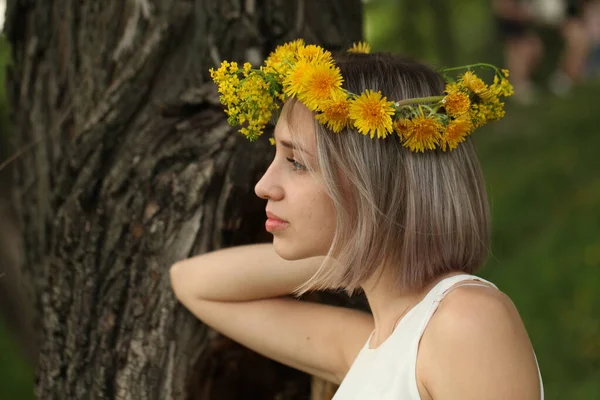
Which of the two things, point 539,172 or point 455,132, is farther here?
point 539,172

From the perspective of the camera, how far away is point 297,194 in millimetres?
2359

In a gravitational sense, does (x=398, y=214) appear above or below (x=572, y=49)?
below

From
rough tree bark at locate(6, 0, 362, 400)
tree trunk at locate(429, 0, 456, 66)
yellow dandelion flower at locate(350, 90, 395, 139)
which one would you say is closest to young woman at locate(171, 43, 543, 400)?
yellow dandelion flower at locate(350, 90, 395, 139)

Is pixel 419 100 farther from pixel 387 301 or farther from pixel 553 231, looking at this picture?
pixel 553 231

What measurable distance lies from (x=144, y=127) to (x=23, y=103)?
733 millimetres

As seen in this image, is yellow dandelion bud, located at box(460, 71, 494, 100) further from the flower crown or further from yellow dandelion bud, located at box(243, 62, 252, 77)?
yellow dandelion bud, located at box(243, 62, 252, 77)

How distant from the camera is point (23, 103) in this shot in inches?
138

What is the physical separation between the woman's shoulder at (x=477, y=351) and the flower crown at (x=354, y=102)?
1.35 feet

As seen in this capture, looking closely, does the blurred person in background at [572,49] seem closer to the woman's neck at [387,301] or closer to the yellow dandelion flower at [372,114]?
the woman's neck at [387,301]

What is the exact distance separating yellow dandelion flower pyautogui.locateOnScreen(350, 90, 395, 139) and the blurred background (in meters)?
1.50

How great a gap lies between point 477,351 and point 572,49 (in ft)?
29.7

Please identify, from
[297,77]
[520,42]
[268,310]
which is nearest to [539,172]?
[520,42]

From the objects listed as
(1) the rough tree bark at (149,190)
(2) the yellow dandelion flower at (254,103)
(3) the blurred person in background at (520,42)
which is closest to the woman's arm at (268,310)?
(1) the rough tree bark at (149,190)

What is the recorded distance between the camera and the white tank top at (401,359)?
2258 millimetres
